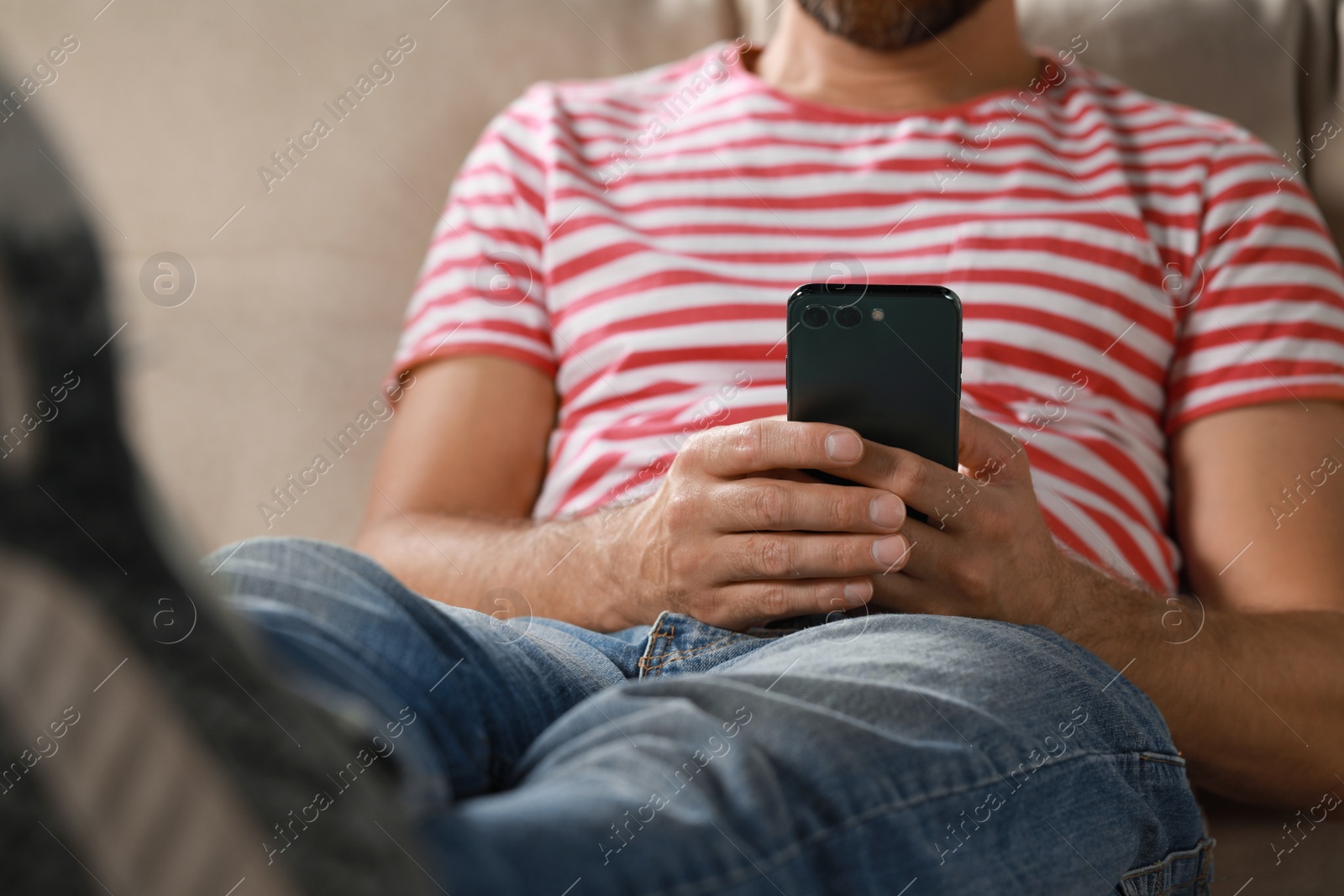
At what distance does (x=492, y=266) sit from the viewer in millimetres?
974

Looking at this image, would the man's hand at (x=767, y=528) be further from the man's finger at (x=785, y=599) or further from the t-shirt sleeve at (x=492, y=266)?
Answer: the t-shirt sleeve at (x=492, y=266)

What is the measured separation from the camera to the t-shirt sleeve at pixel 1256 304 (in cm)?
86

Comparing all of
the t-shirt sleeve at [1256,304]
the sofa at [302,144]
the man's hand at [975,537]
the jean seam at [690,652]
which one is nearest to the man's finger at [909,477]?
the man's hand at [975,537]

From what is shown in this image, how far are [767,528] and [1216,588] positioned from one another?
1.44 feet

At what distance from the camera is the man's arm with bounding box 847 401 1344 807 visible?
2.08 ft

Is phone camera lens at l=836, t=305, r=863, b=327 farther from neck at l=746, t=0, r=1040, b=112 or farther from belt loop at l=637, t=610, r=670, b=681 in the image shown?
neck at l=746, t=0, r=1040, b=112

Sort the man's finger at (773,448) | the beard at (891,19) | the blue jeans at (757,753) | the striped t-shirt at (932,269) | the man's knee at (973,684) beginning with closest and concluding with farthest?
the blue jeans at (757,753)
the man's knee at (973,684)
the man's finger at (773,448)
the striped t-shirt at (932,269)
the beard at (891,19)

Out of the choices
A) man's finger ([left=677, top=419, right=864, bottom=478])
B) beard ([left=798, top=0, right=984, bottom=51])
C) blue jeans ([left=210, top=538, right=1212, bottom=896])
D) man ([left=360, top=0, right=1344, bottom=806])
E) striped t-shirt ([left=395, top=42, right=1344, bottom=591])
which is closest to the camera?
blue jeans ([left=210, top=538, right=1212, bottom=896])

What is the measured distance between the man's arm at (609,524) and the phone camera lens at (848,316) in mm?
67

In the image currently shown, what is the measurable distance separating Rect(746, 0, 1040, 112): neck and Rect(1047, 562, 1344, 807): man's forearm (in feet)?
1.78

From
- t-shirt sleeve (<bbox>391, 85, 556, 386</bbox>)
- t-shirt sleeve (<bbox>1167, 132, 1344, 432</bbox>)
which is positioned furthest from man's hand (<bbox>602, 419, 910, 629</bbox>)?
t-shirt sleeve (<bbox>1167, 132, 1344, 432</bbox>)

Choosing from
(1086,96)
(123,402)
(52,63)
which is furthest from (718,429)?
(52,63)

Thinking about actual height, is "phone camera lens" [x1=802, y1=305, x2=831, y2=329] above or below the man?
above

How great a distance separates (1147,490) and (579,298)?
0.51 meters
